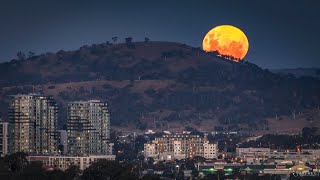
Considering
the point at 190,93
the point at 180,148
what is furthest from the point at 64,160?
the point at 190,93

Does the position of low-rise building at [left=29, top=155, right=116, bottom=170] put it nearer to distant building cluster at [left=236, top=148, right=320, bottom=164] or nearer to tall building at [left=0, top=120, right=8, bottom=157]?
tall building at [left=0, top=120, right=8, bottom=157]

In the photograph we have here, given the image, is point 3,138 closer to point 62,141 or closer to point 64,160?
point 62,141

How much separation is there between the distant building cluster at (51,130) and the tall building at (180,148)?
10430mm

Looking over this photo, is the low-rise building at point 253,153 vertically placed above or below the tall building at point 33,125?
below

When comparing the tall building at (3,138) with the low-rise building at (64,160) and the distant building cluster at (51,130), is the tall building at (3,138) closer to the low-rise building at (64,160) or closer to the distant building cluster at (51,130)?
the distant building cluster at (51,130)

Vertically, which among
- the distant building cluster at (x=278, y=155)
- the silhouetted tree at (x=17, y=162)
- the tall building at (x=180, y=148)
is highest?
the tall building at (x=180, y=148)

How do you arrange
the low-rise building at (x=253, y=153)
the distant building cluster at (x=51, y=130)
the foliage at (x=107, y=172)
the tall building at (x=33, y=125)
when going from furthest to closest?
the low-rise building at (x=253, y=153), the tall building at (x=33, y=125), the distant building cluster at (x=51, y=130), the foliage at (x=107, y=172)

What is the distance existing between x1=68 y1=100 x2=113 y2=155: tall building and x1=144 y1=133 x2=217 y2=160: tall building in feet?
31.8

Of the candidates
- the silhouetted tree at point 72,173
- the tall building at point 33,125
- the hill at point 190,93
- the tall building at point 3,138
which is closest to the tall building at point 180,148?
the tall building at point 33,125

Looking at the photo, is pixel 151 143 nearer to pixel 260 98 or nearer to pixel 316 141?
pixel 316 141

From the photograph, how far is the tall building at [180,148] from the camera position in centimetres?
13375

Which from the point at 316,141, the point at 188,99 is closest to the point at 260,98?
the point at 188,99

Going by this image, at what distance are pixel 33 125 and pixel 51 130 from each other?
196 centimetres

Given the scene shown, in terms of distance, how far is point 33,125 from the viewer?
386ft
